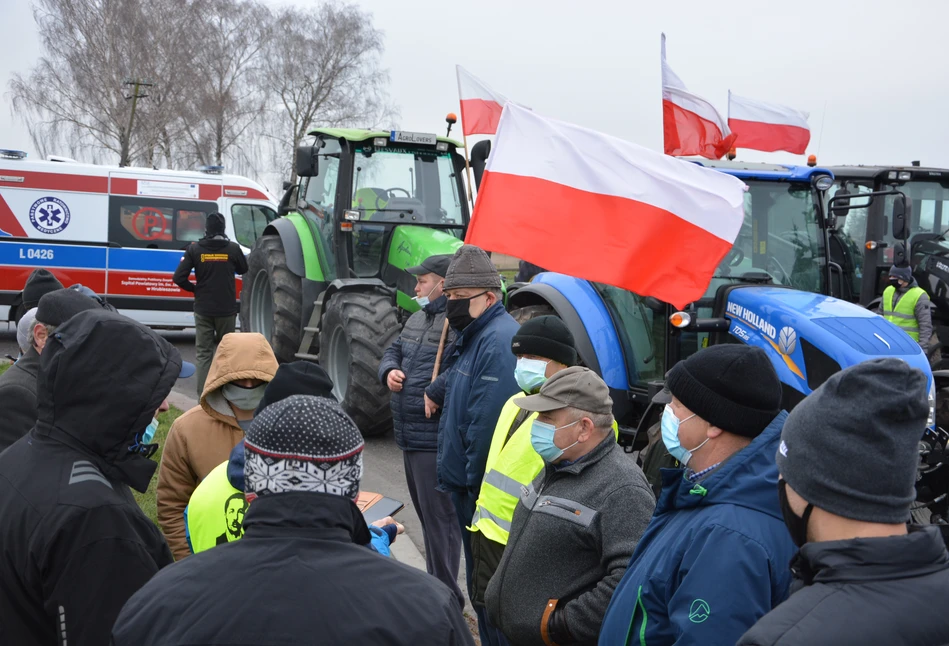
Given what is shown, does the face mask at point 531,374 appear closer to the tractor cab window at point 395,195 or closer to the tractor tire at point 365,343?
the tractor tire at point 365,343

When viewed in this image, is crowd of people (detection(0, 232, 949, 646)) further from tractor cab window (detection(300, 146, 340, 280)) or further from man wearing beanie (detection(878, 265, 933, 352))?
man wearing beanie (detection(878, 265, 933, 352))

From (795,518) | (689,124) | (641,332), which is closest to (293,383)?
(795,518)

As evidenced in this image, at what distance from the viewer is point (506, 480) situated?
3.37m

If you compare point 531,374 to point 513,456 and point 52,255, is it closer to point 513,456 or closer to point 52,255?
point 513,456

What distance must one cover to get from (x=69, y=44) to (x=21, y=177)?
2314cm

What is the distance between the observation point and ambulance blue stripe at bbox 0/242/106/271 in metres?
12.1

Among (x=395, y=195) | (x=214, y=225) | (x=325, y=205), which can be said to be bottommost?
(x=214, y=225)

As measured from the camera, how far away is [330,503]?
1.65 meters

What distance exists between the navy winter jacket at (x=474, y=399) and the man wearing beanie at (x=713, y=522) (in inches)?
65.2

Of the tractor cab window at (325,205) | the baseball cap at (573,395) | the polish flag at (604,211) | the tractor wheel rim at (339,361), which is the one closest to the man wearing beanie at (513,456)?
the baseball cap at (573,395)

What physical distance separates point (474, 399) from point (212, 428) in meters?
1.26

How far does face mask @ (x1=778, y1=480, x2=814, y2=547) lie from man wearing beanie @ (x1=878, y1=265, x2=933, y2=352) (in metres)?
7.95

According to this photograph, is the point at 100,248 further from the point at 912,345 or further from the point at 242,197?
the point at 912,345

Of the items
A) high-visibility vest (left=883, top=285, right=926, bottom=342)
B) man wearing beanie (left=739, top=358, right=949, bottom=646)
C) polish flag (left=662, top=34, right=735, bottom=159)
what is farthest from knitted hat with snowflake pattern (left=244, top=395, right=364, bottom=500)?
high-visibility vest (left=883, top=285, right=926, bottom=342)
